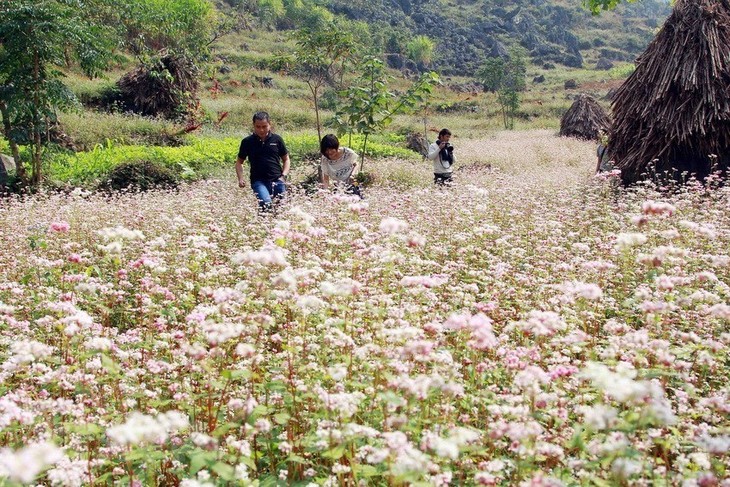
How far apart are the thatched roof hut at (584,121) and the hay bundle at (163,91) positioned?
19254 millimetres

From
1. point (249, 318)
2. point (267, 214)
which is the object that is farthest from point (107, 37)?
point (249, 318)

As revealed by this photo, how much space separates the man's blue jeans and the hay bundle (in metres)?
16.9

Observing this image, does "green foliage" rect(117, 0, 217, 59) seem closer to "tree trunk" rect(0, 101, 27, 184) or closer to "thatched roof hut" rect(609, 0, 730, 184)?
"tree trunk" rect(0, 101, 27, 184)

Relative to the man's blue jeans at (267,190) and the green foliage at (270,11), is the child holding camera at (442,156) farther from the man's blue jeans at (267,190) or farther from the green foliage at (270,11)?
the green foliage at (270,11)

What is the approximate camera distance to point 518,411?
7.21 feet

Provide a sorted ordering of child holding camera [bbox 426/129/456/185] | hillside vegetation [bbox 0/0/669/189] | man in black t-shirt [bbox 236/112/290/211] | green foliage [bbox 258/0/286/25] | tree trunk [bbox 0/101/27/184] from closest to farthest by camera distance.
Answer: man in black t-shirt [bbox 236/112/290/211] → child holding camera [bbox 426/129/456/185] → tree trunk [bbox 0/101/27/184] → hillside vegetation [bbox 0/0/669/189] → green foliage [bbox 258/0/286/25]

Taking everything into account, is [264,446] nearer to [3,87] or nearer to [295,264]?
[295,264]

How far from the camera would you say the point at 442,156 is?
36.9 feet

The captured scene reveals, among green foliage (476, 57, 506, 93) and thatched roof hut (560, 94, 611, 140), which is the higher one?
green foliage (476, 57, 506, 93)

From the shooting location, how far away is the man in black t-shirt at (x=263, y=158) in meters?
8.56

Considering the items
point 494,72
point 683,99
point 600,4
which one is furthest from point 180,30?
point 494,72

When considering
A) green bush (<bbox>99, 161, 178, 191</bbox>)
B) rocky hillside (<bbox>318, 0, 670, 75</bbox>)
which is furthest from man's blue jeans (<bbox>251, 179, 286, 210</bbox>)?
rocky hillside (<bbox>318, 0, 670, 75</bbox>)

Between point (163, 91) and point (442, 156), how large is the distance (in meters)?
17.7

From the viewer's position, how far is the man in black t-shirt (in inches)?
337
